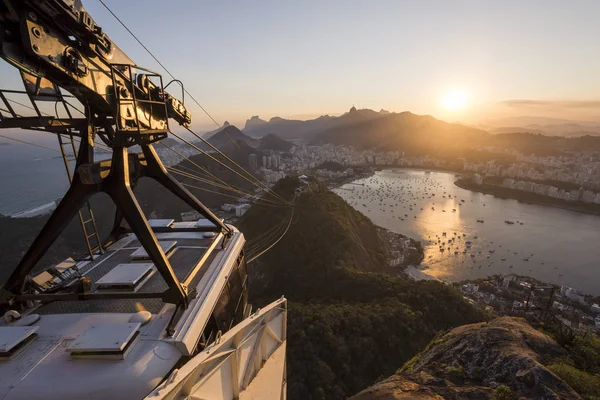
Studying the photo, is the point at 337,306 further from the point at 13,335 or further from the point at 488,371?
the point at 13,335

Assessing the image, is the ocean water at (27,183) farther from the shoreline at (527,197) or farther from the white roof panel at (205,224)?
the shoreline at (527,197)

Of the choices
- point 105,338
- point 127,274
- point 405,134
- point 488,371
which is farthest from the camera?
point 405,134

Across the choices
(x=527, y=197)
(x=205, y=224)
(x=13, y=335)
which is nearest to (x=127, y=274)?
(x=13, y=335)

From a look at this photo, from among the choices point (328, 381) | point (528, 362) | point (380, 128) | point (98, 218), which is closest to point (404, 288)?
point (328, 381)

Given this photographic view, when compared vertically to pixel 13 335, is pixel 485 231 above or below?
below

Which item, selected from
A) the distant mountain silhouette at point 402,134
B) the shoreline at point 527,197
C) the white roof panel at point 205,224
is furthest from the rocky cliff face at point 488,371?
the distant mountain silhouette at point 402,134

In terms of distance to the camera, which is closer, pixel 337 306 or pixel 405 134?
pixel 337 306

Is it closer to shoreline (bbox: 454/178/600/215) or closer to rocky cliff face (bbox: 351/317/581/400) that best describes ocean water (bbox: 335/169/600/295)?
shoreline (bbox: 454/178/600/215)

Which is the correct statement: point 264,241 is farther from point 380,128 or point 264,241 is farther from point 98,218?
point 380,128
